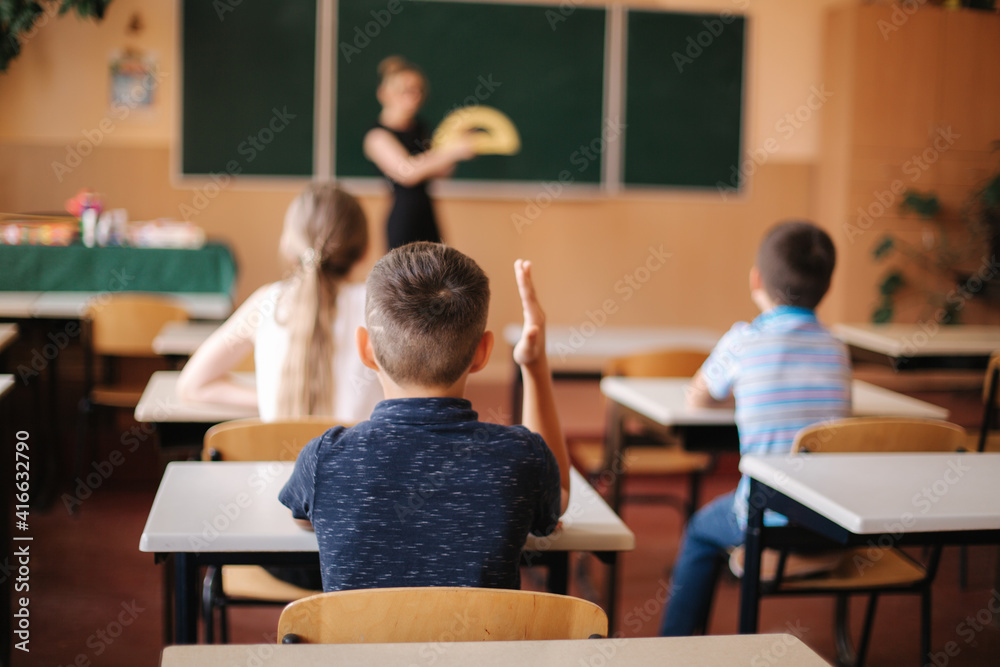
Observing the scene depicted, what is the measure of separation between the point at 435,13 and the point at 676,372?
283 cm

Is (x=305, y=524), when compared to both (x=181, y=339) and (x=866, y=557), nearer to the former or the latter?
(x=866, y=557)

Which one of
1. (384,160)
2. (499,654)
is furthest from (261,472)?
(384,160)

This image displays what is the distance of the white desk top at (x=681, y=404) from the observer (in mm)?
2279

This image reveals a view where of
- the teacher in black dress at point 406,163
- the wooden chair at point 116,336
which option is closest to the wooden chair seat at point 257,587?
the wooden chair at point 116,336

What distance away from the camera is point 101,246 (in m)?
3.96

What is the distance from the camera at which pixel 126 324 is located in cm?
364

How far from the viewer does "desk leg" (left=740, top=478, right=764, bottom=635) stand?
1733mm

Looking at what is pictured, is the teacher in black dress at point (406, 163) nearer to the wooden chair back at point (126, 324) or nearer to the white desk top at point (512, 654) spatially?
the wooden chair back at point (126, 324)

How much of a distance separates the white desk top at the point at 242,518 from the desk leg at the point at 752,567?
13.4 inches

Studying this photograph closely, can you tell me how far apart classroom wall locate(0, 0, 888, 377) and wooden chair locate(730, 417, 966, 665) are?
335 centimetres

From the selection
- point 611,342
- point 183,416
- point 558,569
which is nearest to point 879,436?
point 558,569

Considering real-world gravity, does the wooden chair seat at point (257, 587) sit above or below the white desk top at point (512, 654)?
below

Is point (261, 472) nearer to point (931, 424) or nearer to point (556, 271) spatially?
point (931, 424)

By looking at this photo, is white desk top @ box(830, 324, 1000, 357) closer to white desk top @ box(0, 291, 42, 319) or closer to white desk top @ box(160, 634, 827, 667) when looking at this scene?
white desk top @ box(160, 634, 827, 667)
